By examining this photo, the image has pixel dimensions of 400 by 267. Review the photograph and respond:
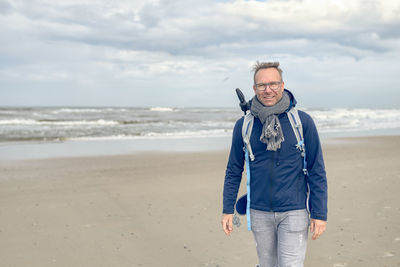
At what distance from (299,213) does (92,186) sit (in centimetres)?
569

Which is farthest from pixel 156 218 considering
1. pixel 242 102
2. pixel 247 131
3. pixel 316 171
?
pixel 316 171

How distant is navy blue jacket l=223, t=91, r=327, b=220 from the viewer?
2.32 meters

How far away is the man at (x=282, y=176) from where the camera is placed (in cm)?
231

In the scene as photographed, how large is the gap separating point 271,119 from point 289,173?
1.21 ft

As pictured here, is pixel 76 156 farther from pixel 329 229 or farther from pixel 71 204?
pixel 329 229

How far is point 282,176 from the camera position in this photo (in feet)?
7.63

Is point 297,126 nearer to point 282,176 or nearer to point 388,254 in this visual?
point 282,176

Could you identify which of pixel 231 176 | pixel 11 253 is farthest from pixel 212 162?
pixel 231 176

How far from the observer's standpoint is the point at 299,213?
2344mm

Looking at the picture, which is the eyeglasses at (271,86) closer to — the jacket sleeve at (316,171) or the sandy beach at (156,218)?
the jacket sleeve at (316,171)

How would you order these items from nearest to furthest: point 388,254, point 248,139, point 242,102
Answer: point 248,139
point 242,102
point 388,254

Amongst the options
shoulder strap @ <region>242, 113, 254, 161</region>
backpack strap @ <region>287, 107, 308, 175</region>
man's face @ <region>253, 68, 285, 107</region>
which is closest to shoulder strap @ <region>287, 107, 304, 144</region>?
backpack strap @ <region>287, 107, 308, 175</region>

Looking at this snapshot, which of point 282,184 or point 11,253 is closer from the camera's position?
point 282,184

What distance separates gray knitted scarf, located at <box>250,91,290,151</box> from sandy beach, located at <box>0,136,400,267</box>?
206cm
